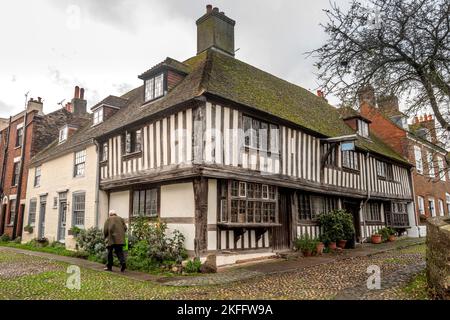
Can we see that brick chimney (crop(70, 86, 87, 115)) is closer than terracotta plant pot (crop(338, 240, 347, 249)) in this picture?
No

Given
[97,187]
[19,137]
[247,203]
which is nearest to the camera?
[247,203]

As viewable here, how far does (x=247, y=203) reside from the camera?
10609mm

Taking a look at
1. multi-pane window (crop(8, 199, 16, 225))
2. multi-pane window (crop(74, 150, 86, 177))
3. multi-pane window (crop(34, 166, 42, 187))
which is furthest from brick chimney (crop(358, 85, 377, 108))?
multi-pane window (crop(8, 199, 16, 225))

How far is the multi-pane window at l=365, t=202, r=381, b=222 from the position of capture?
18.1 metres

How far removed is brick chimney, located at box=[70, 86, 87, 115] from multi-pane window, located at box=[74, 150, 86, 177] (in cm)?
841

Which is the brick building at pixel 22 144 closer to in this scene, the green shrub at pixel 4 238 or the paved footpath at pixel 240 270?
the green shrub at pixel 4 238

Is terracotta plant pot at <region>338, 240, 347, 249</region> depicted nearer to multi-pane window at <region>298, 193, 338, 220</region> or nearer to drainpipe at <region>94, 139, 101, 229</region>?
multi-pane window at <region>298, 193, 338, 220</region>

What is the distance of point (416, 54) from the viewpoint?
25.9 feet

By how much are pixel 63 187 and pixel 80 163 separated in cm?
193

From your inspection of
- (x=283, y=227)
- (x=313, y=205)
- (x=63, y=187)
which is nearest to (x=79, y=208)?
(x=63, y=187)

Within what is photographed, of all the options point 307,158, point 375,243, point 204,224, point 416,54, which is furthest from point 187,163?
point 375,243

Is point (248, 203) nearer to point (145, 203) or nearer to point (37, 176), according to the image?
point (145, 203)

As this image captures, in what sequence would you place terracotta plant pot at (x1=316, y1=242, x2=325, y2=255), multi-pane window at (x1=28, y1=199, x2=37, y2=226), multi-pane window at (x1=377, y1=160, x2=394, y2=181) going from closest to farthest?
terracotta plant pot at (x1=316, y1=242, x2=325, y2=255) < multi-pane window at (x1=377, y1=160, x2=394, y2=181) < multi-pane window at (x1=28, y1=199, x2=37, y2=226)

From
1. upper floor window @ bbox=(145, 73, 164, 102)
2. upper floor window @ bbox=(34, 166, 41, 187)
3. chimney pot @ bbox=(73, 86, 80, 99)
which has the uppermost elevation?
chimney pot @ bbox=(73, 86, 80, 99)
